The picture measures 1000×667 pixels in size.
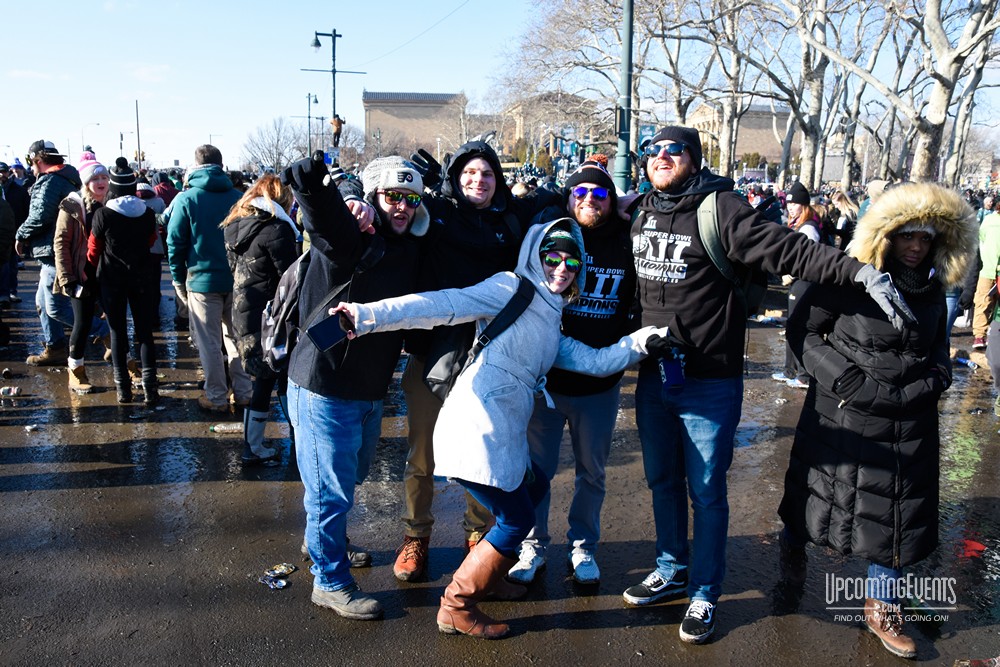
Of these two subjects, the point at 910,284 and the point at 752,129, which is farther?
the point at 752,129

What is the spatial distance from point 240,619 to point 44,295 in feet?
17.1

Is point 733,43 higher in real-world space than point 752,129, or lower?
lower

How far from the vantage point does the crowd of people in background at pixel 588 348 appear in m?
3.05

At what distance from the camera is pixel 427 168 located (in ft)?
13.0

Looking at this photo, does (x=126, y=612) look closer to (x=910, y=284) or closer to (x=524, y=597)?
(x=524, y=597)

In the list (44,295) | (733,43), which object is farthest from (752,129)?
(44,295)

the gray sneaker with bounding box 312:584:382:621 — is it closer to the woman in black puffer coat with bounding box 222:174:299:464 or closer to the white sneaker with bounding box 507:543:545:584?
the white sneaker with bounding box 507:543:545:584

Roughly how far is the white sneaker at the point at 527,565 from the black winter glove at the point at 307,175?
6.67 ft

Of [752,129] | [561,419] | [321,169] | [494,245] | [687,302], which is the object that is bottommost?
[561,419]

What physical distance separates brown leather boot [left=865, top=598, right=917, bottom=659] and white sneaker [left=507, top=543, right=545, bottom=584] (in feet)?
4.87

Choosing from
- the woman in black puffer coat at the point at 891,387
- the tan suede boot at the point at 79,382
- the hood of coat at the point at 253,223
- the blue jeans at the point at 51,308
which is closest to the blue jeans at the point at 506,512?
the woman in black puffer coat at the point at 891,387

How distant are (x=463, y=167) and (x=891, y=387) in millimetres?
2075

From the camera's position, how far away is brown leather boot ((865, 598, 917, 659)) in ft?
10.4

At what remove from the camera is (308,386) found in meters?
3.21
